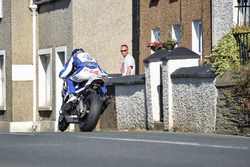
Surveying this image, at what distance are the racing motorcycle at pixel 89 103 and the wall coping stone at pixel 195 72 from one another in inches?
77.2

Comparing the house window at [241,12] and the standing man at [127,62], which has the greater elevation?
the house window at [241,12]

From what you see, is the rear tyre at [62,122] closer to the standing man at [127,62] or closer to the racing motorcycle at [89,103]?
the racing motorcycle at [89,103]

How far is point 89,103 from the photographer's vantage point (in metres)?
18.5

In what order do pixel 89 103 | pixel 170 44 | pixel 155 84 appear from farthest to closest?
pixel 170 44 → pixel 155 84 → pixel 89 103

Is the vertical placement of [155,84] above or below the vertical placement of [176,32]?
below

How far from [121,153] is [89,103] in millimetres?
6938

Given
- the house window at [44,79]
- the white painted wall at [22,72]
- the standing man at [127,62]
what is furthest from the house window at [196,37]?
the white painted wall at [22,72]

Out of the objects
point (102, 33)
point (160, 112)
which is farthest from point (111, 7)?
point (160, 112)

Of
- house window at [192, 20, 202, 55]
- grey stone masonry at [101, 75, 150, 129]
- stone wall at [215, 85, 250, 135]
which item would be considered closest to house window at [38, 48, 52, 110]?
house window at [192, 20, 202, 55]

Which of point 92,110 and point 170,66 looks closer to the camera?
point 92,110

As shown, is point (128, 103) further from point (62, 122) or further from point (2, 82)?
point (2, 82)

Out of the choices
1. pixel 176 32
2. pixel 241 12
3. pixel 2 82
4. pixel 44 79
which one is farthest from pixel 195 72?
pixel 2 82

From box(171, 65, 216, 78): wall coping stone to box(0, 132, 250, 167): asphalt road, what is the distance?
199 inches

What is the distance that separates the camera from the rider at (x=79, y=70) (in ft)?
61.1
